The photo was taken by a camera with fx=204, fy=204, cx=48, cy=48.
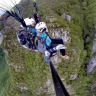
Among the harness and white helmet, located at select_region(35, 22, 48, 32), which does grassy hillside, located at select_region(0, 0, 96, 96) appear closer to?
the harness

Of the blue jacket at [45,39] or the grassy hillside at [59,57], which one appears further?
the grassy hillside at [59,57]

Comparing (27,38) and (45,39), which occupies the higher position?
(27,38)

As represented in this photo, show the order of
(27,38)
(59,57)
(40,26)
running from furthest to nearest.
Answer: (59,57)
(27,38)
(40,26)

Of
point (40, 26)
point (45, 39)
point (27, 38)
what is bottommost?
point (45, 39)

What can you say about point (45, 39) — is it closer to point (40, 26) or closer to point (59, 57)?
point (40, 26)

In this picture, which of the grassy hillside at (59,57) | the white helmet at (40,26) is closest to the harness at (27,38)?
the white helmet at (40,26)

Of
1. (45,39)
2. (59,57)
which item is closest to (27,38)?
(45,39)

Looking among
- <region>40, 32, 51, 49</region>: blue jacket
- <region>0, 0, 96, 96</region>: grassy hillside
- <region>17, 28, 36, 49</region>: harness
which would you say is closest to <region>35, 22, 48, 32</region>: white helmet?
<region>40, 32, 51, 49</region>: blue jacket

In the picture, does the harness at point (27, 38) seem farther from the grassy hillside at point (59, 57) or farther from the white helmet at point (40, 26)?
the grassy hillside at point (59, 57)

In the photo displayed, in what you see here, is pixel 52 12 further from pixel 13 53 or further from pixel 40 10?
pixel 13 53

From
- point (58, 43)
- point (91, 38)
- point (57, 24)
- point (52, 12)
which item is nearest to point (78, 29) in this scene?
point (91, 38)

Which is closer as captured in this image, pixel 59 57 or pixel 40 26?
pixel 40 26
